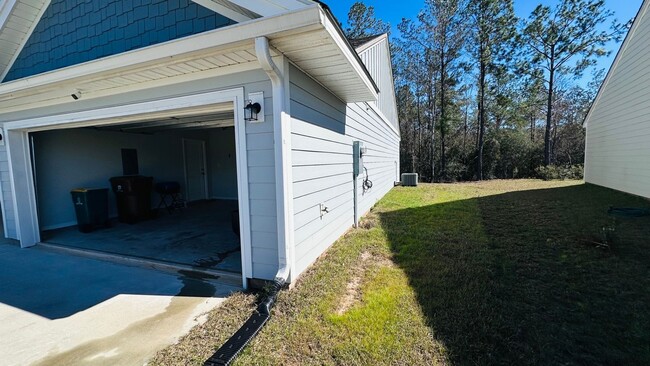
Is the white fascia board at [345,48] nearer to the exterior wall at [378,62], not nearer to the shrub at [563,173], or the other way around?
the exterior wall at [378,62]

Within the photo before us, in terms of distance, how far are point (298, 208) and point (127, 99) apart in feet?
8.21

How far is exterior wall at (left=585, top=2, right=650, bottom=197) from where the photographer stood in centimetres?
672

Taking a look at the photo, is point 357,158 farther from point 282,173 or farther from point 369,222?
point 282,173

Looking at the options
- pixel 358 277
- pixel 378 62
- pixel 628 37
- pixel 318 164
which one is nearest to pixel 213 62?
pixel 318 164

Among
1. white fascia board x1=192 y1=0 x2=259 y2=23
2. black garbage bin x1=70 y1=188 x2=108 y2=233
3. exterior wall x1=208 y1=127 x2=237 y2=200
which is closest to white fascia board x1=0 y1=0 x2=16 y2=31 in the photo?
black garbage bin x1=70 y1=188 x2=108 y2=233

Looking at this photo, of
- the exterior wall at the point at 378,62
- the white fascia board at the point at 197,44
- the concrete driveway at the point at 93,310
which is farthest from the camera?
the exterior wall at the point at 378,62

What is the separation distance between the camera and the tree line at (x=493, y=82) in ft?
49.4

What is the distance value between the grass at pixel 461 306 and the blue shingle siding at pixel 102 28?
2.85 m

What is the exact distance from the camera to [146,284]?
3076 millimetres

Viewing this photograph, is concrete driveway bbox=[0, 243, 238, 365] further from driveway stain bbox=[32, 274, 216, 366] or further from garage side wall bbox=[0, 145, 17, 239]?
garage side wall bbox=[0, 145, 17, 239]

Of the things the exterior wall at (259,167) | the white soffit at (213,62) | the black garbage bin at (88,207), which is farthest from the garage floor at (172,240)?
the white soffit at (213,62)

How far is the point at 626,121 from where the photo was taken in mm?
7742

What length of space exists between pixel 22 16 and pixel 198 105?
11.8 ft

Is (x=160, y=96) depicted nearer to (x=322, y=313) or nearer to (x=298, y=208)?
(x=298, y=208)
